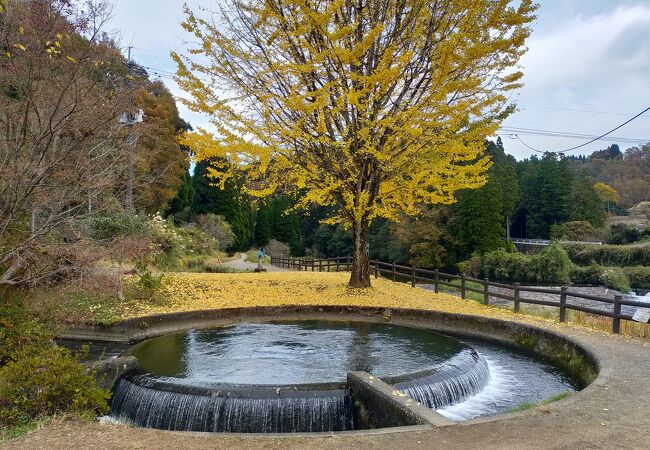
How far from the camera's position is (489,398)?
7582 millimetres

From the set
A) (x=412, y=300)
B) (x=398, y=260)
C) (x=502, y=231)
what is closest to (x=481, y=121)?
(x=412, y=300)

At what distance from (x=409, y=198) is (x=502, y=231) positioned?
31.9m

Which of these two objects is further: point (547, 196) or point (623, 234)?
point (547, 196)

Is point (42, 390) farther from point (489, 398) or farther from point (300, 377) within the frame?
point (489, 398)

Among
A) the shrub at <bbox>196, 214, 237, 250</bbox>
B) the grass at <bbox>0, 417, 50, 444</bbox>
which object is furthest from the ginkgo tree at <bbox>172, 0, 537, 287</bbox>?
the shrub at <bbox>196, 214, 237, 250</bbox>

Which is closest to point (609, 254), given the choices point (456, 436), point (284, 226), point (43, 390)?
point (284, 226)

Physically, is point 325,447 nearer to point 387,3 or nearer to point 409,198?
point 409,198

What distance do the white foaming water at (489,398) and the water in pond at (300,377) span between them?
0.05 ft

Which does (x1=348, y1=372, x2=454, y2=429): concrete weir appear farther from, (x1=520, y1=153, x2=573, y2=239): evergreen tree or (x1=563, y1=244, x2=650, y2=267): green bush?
(x1=520, y1=153, x2=573, y2=239): evergreen tree

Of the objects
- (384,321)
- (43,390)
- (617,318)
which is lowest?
(384,321)

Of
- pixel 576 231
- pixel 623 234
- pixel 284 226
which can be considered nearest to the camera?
pixel 623 234

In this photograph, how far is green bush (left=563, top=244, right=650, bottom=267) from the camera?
42.8 m

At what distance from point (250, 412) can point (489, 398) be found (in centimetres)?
377

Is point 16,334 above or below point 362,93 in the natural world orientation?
below
